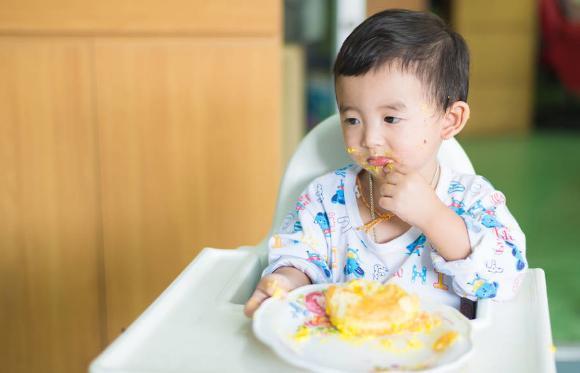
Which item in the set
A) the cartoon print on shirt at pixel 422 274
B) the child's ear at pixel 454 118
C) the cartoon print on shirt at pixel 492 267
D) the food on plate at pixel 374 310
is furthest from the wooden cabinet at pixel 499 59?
the food on plate at pixel 374 310

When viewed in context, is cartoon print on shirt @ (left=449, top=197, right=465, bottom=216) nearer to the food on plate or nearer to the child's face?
the child's face

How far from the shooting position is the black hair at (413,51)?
110 cm

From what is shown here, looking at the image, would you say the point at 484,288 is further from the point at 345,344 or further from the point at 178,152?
the point at 178,152

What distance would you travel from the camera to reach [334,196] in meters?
1.26

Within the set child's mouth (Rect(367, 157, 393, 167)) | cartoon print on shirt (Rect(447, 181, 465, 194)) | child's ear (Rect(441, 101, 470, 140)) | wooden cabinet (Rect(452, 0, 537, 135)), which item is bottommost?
wooden cabinet (Rect(452, 0, 537, 135))

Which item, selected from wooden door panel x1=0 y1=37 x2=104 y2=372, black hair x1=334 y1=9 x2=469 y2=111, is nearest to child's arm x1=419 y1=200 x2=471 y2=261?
black hair x1=334 y1=9 x2=469 y2=111

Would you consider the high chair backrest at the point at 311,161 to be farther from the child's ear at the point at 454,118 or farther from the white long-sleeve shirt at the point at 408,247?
the child's ear at the point at 454,118

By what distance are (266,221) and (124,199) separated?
0.39 m

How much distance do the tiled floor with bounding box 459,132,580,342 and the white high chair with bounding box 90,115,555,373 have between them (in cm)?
119

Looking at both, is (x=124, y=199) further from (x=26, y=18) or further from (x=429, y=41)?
(x=429, y=41)

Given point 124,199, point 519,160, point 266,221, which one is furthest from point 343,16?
point 519,160

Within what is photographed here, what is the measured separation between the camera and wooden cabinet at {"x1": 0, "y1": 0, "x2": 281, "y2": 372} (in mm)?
1878

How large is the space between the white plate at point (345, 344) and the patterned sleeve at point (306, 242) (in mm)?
252

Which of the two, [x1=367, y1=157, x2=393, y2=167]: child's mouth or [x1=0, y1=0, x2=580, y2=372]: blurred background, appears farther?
[x1=0, y1=0, x2=580, y2=372]: blurred background
